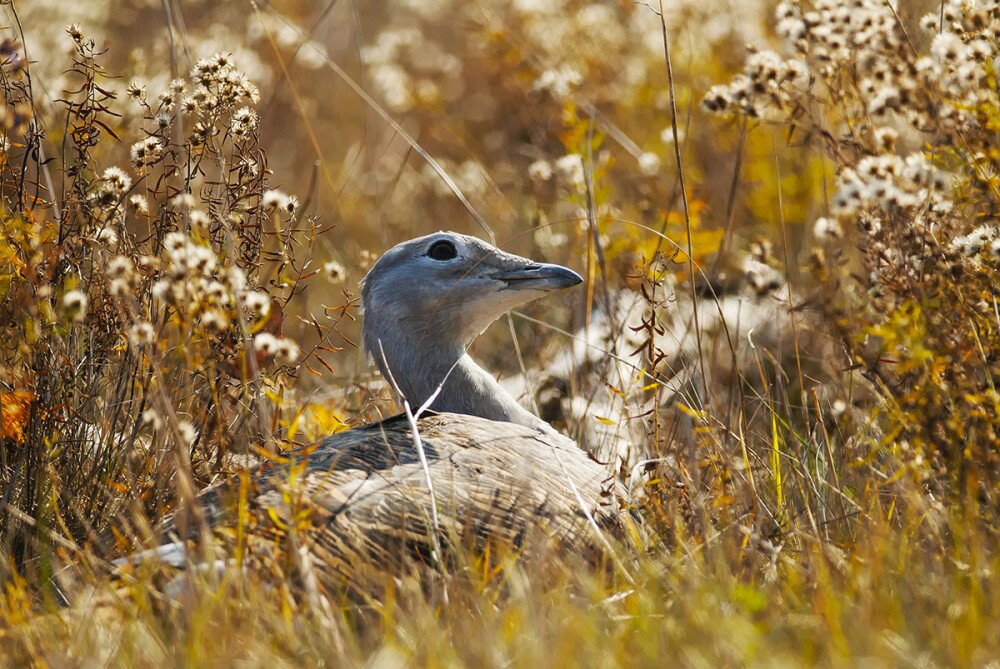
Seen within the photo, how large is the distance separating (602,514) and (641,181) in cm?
385

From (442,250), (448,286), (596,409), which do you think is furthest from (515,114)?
(448,286)

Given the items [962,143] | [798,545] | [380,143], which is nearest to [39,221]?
[798,545]

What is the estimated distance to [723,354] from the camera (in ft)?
17.8

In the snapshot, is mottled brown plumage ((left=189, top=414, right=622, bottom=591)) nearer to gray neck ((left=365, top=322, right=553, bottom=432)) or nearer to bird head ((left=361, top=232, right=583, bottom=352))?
gray neck ((left=365, top=322, right=553, bottom=432))

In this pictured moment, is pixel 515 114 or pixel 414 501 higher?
pixel 515 114

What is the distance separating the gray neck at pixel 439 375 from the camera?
4.07 meters

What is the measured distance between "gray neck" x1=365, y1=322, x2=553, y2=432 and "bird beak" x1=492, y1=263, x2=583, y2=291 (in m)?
0.29

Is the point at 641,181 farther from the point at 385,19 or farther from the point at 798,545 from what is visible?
the point at 385,19

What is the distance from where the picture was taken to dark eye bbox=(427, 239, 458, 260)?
430cm

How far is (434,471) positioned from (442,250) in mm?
1326

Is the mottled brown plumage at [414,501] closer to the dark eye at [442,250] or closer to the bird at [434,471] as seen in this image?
the bird at [434,471]

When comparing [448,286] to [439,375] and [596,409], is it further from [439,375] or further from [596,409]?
[596,409]

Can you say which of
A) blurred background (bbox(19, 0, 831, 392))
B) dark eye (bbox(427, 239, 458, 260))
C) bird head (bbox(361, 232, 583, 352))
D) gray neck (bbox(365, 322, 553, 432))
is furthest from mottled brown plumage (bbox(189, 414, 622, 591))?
blurred background (bbox(19, 0, 831, 392))

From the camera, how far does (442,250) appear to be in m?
4.32
